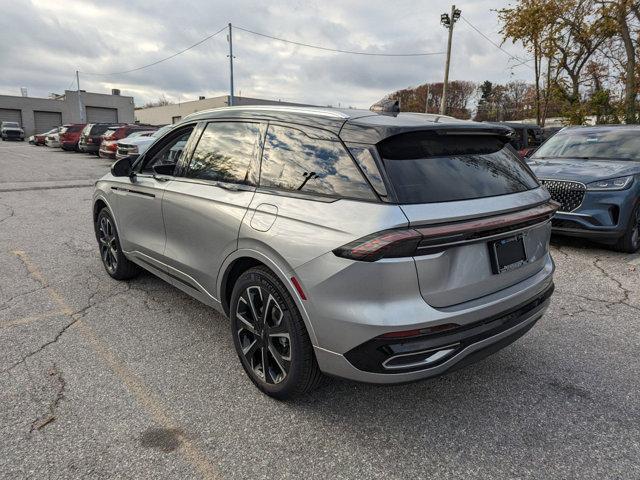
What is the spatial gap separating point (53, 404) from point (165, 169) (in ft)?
6.32

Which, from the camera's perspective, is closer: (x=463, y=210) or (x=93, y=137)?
(x=463, y=210)

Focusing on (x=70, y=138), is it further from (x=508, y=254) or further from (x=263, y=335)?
(x=508, y=254)

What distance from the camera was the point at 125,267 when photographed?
447 cm

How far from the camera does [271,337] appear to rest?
2.56 meters

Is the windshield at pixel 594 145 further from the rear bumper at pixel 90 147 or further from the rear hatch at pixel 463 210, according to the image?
the rear bumper at pixel 90 147

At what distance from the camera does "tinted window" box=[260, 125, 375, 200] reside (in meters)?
2.25

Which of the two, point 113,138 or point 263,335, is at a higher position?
point 113,138

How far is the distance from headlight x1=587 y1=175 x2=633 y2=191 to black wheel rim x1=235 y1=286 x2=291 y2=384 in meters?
4.87

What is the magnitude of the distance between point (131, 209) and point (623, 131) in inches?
282

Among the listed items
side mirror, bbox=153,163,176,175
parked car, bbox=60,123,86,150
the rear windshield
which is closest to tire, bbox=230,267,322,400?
the rear windshield

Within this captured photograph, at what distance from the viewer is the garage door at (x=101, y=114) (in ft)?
195

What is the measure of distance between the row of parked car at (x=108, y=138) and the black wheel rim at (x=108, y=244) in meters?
7.67

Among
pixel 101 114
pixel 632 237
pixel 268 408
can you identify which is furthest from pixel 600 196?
pixel 101 114

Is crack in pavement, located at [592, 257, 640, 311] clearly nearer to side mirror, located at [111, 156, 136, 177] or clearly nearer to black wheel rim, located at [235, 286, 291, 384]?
black wheel rim, located at [235, 286, 291, 384]
